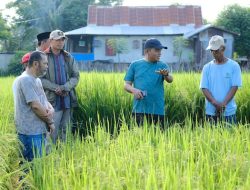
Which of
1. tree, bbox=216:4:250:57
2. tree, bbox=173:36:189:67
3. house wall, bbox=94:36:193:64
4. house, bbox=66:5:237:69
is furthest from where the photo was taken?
tree, bbox=216:4:250:57

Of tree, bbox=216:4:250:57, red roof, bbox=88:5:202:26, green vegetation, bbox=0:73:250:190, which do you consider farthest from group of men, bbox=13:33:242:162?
tree, bbox=216:4:250:57

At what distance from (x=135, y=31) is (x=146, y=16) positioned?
174 centimetres

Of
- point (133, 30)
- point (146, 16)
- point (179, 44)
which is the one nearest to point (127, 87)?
point (179, 44)

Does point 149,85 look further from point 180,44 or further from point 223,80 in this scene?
point 180,44

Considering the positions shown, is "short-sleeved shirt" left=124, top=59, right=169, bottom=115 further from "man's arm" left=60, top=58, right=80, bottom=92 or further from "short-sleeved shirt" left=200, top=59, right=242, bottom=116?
"man's arm" left=60, top=58, right=80, bottom=92

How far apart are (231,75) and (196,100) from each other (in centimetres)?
167

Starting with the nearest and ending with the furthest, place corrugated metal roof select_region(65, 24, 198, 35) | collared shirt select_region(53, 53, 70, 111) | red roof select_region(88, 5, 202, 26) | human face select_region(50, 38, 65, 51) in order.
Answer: human face select_region(50, 38, 65, 51) < collared shirt select_region(53, 53, 70, 111) < corrugated metal roof select_region(65, 24, 198, 35) < red roof select_region(88, 5, 202, 26)

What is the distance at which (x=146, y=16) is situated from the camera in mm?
27828

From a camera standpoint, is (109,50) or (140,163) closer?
(140,163)

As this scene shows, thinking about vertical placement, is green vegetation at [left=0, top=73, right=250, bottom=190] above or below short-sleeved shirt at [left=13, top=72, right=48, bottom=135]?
below

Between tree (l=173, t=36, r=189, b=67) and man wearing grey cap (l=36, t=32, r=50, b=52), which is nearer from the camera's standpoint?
man wearing grey cap (l=36, t=32, r=50, b=52)

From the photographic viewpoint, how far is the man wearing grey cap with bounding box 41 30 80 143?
4926 mm

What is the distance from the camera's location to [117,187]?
7.83 feet

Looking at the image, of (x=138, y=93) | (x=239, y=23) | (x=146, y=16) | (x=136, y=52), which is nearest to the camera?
(x=138, y=93)
